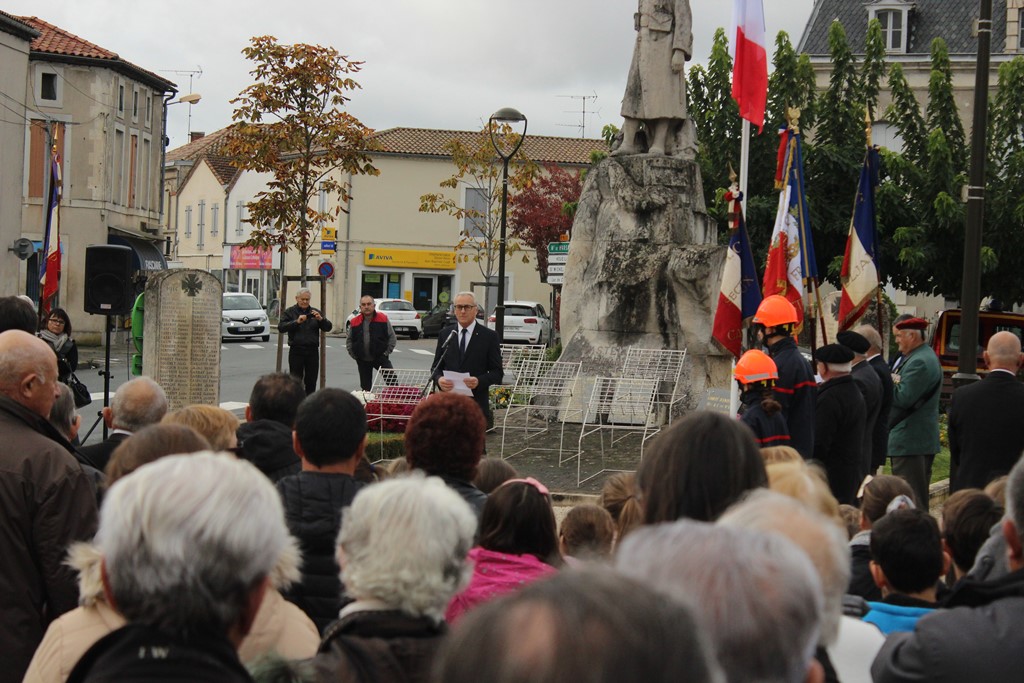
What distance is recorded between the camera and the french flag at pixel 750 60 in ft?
38.9

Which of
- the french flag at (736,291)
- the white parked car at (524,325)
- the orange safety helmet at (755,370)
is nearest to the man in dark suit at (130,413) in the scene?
the orange safety helmet at (755,370)

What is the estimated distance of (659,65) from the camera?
15.4 m

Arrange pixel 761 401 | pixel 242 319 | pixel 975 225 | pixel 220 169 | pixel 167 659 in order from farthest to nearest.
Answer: pixel 220 169, pixel 242 319, pixel 975 225, pixel 761 401, pixel 167 659

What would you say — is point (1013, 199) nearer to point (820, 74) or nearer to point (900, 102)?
point (900, 102)

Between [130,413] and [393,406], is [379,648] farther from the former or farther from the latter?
[393,406]

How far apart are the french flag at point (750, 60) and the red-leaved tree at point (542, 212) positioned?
36702 mm

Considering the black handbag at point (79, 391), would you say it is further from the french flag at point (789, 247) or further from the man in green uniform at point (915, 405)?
the man in green uniform at point (915, 405)

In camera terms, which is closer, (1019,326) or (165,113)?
(1019,326)

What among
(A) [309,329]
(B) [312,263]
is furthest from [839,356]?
(B) [312,263]

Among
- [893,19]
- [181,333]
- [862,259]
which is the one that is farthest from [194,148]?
[862,259]

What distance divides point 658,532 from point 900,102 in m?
29.8

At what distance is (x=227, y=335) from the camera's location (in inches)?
1553

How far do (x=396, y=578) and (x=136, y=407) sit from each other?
3.02 m

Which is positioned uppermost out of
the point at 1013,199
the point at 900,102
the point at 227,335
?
the point at 900,102
